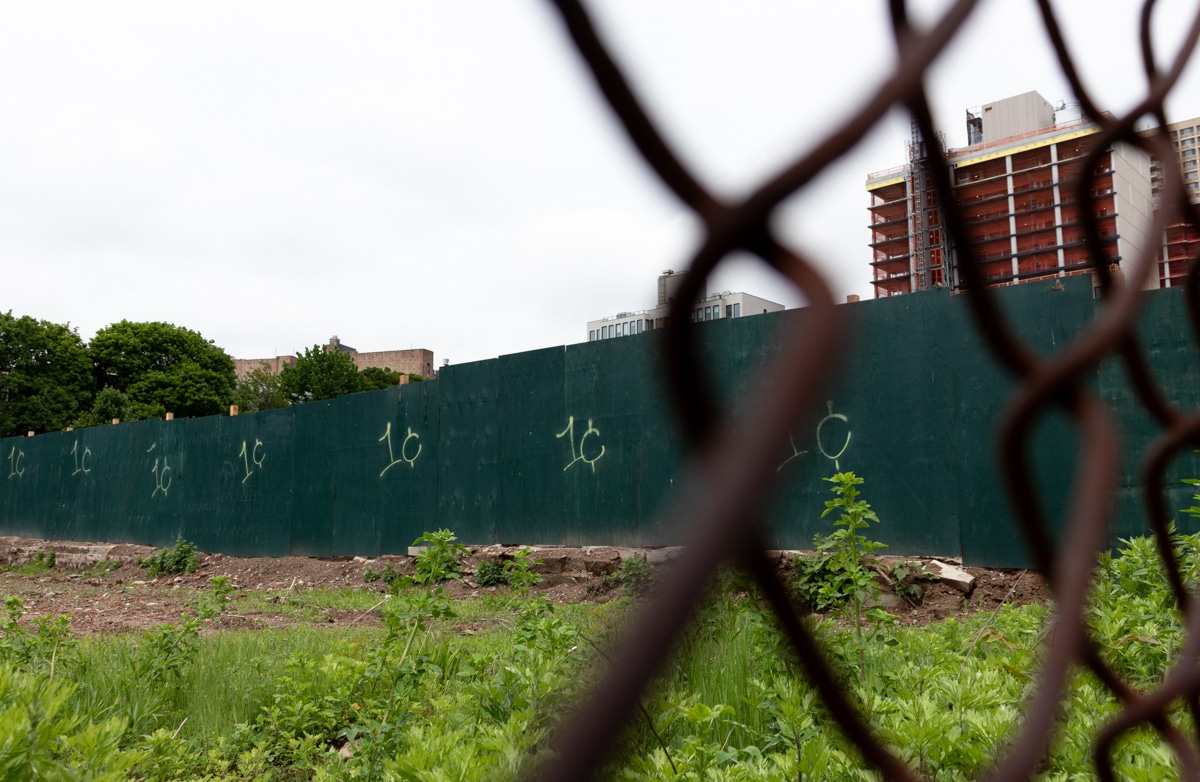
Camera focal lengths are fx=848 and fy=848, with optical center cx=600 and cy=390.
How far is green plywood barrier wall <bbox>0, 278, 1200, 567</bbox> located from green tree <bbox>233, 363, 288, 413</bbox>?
27.3 meters

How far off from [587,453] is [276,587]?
4.53 meters

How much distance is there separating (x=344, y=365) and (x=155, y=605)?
3186 cm

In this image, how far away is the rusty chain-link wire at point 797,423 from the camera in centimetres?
22

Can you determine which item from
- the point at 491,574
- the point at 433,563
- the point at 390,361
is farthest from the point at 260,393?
the point at 433,563

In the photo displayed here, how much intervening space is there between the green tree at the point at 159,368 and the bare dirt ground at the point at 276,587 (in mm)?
25693

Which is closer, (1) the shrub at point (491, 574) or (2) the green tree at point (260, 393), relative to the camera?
(1) the shrub at point (491, 574)

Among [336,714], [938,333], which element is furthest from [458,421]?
[336,714]

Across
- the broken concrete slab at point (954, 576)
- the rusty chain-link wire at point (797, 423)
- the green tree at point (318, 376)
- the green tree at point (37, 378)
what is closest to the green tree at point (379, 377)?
the green tree at point (318, 376)

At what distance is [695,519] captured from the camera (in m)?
0.24

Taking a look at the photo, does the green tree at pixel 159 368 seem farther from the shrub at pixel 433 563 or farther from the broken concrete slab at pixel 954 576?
the shrub at pixel 433 563

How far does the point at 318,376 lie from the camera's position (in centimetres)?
3841

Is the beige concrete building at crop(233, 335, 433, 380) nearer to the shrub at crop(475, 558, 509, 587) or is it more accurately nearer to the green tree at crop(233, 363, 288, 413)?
the green tree at crop(233, 363, 288, 413)

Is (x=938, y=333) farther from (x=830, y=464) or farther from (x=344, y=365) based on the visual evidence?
(x=344, y=365)

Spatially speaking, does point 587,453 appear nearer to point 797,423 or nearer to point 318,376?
point 797,423
